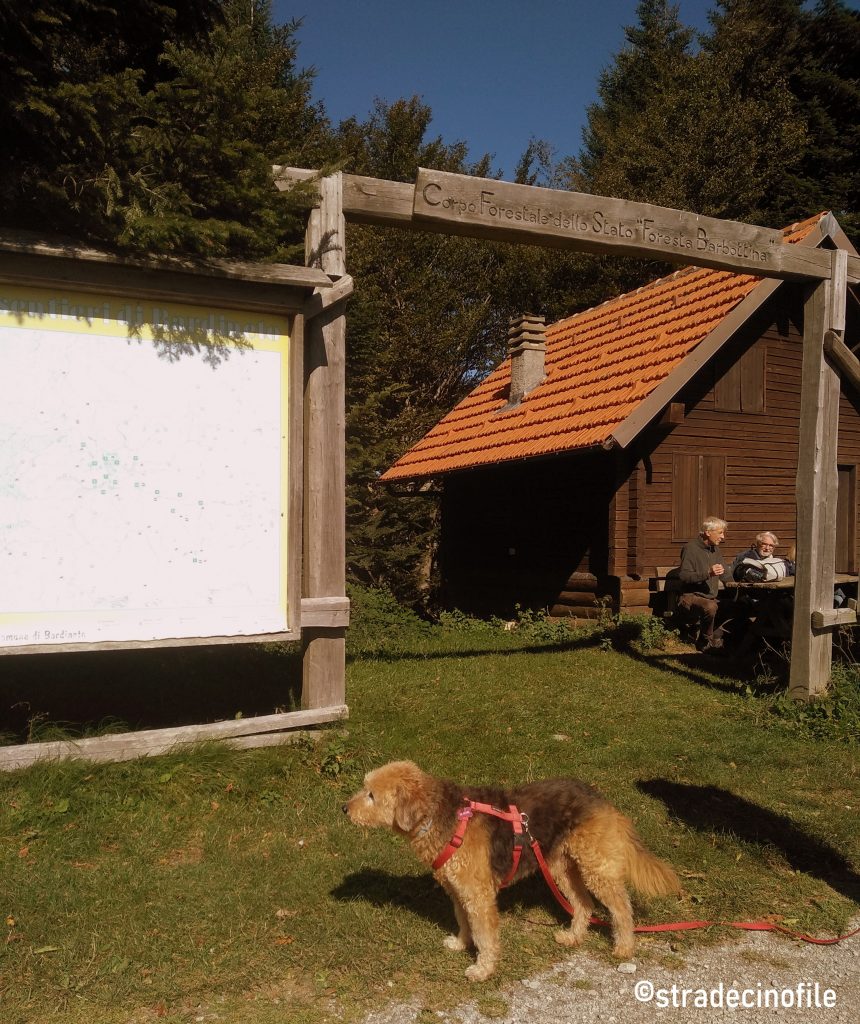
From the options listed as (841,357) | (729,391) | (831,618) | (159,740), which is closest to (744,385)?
(729,391)

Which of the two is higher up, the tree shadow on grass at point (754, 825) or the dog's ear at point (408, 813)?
the dog's ear at point (408, 813)

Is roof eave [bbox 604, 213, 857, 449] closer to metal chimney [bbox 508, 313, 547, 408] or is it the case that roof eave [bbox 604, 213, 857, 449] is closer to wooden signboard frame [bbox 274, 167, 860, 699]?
wooden signboard frame [bbox 274, 167, 860, 699]

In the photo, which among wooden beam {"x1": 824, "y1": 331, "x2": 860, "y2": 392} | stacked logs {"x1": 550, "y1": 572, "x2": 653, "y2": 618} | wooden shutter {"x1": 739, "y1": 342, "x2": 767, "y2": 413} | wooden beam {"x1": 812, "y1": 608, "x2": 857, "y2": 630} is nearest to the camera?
wooden beam {"x1": 812, "y1": 608, "x2": 857, "y2": 630}

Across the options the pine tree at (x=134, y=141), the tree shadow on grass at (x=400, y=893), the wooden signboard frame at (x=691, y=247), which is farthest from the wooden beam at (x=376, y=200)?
the tree shadow on grass at (x=400, y=893)

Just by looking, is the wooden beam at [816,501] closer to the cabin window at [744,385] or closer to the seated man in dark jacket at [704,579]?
the seated man in dark jacket at [704,579]

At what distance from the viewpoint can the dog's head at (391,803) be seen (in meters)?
3.68

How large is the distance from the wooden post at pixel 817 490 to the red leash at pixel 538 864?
424cm

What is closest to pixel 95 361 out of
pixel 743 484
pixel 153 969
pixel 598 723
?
pixel 153 969

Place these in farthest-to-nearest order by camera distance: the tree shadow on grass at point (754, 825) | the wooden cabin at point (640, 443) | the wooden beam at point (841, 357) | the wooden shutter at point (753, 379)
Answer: the wooden shutter at point (753, 379), the wooden cabin at point (640, 443), the wooden beam at point (841, 357), the tree shadow on grass at point (754, 825)

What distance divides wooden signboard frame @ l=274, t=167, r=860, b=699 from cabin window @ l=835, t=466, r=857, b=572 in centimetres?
830

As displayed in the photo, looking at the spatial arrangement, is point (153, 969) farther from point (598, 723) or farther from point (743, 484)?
point (743, 484)

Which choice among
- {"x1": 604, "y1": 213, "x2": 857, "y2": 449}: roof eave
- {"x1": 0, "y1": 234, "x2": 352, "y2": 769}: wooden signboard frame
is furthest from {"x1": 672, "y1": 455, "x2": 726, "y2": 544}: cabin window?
{"x1": 0, "y1": 234, "x2": 352, "y2": 769}: wooden signboard frame

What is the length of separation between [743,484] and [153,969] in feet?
41.7

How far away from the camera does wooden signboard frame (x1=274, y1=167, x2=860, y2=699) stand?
626 centimetres
